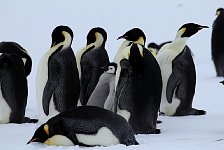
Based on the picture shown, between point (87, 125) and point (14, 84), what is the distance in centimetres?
166

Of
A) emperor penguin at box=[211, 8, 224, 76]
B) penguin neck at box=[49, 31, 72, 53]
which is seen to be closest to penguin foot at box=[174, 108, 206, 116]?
penguin neck at box=[49, 31, 72, 53]

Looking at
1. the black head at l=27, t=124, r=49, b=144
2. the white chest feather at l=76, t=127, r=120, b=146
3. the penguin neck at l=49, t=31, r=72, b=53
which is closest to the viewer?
the white chest feather at l=76, t=127, r=120, b=146

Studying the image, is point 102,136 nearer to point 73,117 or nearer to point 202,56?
point 73,117

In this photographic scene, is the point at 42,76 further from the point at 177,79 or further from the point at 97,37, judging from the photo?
the point at 177,79

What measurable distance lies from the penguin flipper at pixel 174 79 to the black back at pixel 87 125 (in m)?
1.90

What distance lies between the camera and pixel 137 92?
4898 millimetres

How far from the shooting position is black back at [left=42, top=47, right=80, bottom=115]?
17.4ft

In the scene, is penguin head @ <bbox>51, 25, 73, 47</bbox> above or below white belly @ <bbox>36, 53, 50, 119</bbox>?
above

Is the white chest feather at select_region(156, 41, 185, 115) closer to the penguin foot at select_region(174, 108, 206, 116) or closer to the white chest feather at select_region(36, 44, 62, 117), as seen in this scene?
the penguin foot at select_region(174, 108, 206, 116)

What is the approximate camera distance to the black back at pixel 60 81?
17.4 ft

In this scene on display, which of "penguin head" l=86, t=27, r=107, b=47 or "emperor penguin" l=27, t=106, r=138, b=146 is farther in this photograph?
"penguin head" l=86, t=27, r=107, b=47

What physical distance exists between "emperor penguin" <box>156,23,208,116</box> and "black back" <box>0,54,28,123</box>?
4.49 feet

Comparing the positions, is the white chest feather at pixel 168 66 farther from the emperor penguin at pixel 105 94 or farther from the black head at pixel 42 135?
the black head at pixel 42 135

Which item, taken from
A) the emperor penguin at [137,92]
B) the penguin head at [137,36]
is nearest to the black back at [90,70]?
the penguin head at [137,36]
